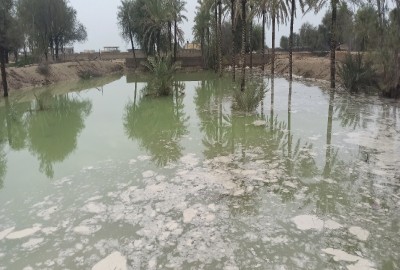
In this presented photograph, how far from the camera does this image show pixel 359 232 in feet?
15.8

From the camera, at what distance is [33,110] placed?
55.2 ft

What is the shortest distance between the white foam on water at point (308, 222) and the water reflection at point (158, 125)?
347cm

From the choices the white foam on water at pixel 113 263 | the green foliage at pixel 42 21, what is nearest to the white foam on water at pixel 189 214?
the white foam on water at pixel 113 263

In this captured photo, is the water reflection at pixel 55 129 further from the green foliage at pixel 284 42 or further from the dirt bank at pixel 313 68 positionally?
the green foliage at pixel 284 42

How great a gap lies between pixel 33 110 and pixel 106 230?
44.1 ft

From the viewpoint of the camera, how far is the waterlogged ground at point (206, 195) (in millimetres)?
4484

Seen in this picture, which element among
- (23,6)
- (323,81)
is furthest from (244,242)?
(23,6)

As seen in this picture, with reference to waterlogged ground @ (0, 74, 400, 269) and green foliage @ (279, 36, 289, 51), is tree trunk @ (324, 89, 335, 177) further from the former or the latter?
green foliage @ (279, 36, 289, 51)

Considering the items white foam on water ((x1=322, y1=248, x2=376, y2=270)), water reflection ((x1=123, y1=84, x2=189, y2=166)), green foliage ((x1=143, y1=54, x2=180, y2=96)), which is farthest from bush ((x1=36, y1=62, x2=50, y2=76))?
white foam on water ((x1=322, y1=248, x2=376, y2=270))

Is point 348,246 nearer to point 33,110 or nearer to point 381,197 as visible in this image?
point 381,197

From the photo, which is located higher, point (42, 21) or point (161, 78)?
point (42, 21)

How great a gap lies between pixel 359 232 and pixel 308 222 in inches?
25.4

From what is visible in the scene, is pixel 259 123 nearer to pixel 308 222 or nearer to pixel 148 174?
pixel 148 174

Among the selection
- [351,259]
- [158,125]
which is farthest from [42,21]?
[351,259]
